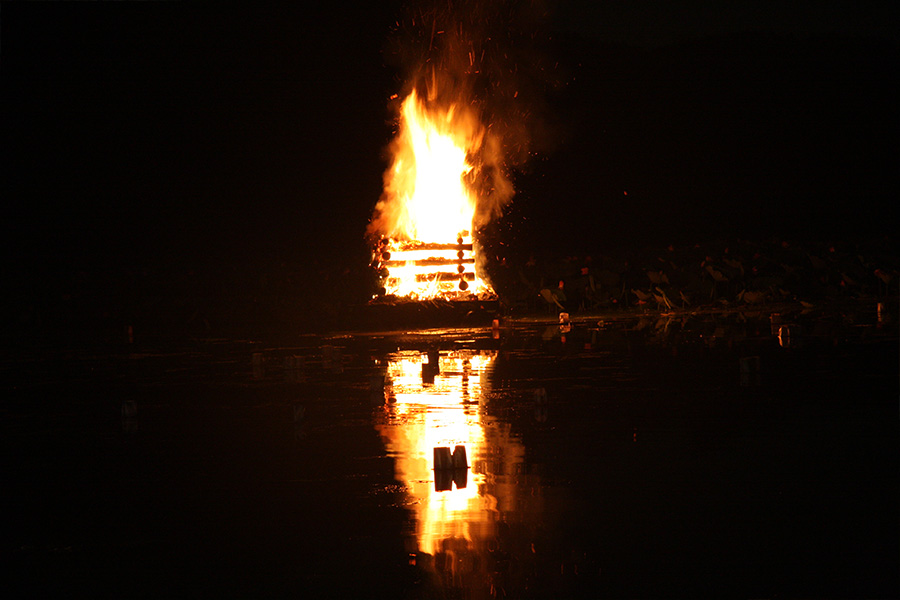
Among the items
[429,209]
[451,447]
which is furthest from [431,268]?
[451,447]

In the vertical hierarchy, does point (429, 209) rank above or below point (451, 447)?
above

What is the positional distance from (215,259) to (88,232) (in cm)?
516

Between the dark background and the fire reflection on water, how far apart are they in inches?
475

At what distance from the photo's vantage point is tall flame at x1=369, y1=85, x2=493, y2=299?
20781 mm

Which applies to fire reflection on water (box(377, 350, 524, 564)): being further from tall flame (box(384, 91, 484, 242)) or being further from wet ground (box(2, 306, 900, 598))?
tall flame (box(384, 91, 484, 242))

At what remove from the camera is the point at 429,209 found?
20.9 metres

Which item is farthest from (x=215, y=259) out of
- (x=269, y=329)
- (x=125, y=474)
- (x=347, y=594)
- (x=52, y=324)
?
(x=347, y=594)

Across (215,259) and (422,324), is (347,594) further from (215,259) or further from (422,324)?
(215,259)

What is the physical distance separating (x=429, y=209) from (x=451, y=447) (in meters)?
13.3

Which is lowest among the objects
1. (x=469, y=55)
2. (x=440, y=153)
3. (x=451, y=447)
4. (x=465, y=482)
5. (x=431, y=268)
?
(x=465, y=482)

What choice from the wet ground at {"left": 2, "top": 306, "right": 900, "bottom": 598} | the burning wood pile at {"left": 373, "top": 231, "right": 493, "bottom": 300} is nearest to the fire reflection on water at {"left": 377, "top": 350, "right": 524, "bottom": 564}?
the wet ground at {"left": 2, "top": 306, "right": 900, "bottom": 598}

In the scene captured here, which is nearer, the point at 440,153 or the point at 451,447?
the point at 451,447

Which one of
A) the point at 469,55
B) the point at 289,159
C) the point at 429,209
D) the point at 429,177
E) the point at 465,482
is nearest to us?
the point at 465,482

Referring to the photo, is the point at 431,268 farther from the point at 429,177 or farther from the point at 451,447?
the point at 451,447
